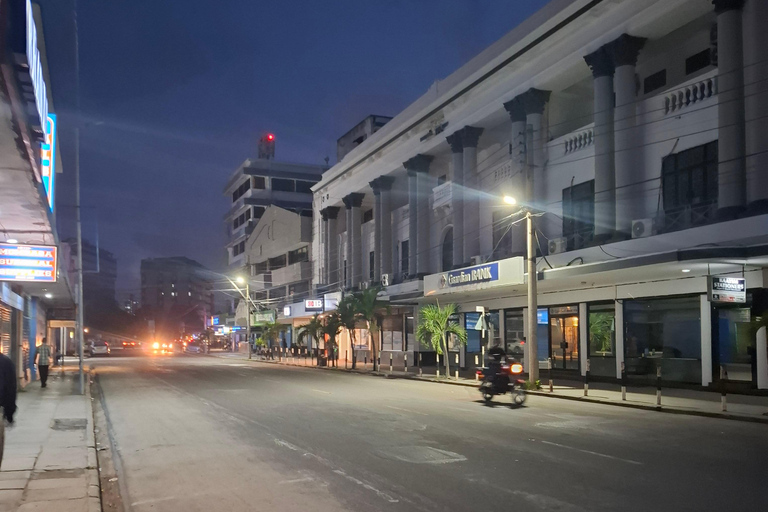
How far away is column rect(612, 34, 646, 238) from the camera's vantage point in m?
26.2

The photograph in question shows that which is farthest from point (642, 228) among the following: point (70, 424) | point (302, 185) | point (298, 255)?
point (302, 185)

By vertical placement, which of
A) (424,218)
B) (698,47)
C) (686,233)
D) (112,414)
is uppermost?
(698,47)

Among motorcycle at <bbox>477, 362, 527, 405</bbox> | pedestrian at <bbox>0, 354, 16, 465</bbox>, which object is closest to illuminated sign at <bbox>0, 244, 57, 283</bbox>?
pedestrian at <bbox>0, 354, 16, 465</bbox>

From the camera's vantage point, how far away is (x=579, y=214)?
29406mm

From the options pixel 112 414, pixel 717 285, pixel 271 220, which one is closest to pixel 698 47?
pixel 717 285

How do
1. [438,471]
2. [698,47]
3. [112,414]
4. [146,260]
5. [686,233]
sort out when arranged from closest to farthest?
[438,471], [112,414], [686,233], [698,47], [146,260]

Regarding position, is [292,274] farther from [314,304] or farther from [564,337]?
[564,337]

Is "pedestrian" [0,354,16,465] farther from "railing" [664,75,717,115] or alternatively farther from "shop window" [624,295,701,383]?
"railing" [664,75,717,115]

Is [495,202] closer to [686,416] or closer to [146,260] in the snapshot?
[686,416]

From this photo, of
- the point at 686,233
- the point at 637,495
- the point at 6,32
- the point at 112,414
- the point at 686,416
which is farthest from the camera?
the point at 686,233

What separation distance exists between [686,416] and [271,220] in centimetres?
6211

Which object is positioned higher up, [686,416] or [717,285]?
[717,285]

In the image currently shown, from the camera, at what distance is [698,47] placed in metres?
25.1

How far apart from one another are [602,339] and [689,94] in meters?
9.93
